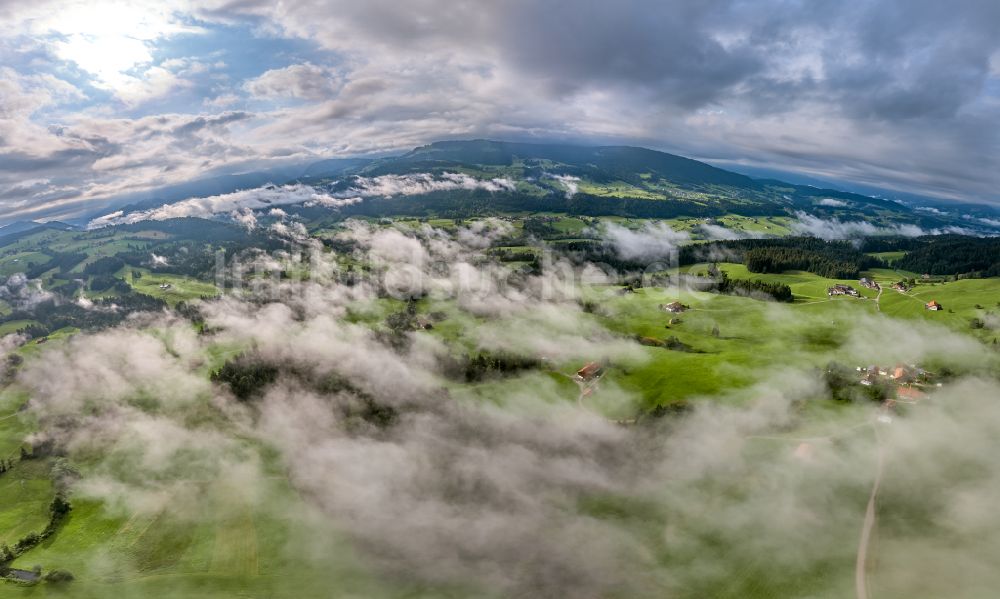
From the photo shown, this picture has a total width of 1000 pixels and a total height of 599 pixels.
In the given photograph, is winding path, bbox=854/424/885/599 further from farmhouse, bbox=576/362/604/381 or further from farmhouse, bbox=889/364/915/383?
farmhouse, bbox=576/362/604/381

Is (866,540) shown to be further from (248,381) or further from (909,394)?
(248,381)

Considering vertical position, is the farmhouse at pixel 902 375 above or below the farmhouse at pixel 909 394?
above

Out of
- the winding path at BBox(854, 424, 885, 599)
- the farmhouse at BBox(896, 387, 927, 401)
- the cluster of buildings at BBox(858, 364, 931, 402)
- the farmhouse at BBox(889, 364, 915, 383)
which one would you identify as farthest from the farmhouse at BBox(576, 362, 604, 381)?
the farmhouse at BBox(889, 364, 915, 383)

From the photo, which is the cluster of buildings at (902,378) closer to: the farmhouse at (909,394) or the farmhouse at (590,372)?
the farmhouse at (909,394)

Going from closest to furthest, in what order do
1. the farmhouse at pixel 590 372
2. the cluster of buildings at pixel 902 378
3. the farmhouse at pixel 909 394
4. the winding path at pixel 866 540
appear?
the winding path at pixel 866 540, the farmhouse at pixel 909 394, the cluster of buildings at pixel 902 378, the farmhouse at pixel 590 372

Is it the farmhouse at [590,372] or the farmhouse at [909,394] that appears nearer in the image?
the farmhouse at [909,394]

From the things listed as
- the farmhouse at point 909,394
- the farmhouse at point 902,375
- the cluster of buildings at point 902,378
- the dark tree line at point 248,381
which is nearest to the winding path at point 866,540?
the farmhouse at point 909,394

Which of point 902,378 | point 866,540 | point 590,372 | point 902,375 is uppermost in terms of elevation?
point 902,375

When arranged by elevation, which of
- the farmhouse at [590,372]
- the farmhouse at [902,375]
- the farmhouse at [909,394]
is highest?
the farmhouse at [902,375]

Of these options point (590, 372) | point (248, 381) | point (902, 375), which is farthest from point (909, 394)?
point (248, 381)

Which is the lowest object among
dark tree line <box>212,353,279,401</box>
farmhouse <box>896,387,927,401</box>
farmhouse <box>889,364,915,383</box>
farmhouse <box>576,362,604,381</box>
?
dark tree line <box>212,353,279,401</box>
